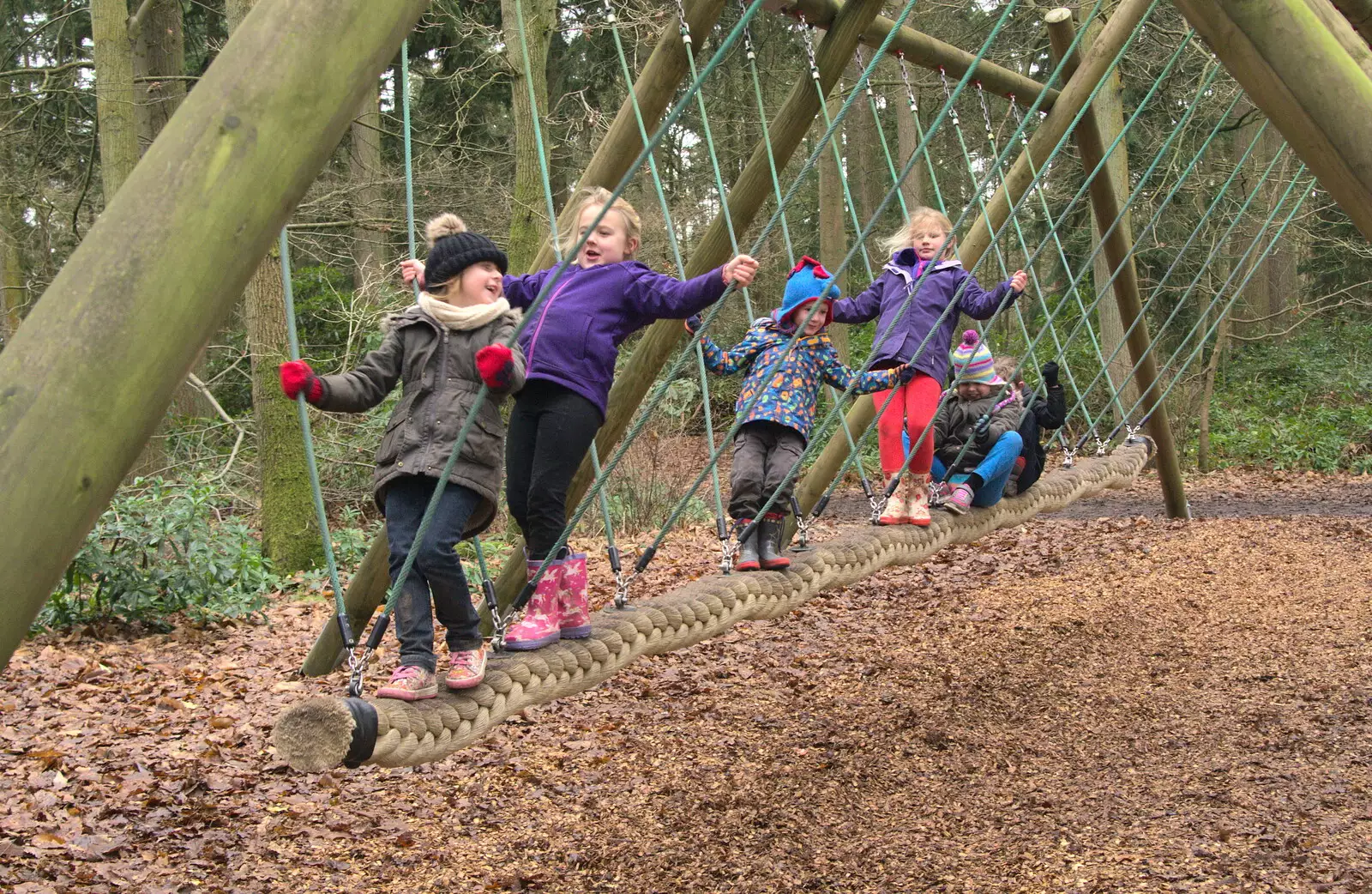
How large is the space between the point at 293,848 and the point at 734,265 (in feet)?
8.21

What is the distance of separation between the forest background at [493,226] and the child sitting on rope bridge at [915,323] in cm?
81

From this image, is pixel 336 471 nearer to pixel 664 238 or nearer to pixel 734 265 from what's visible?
pixel 664 238

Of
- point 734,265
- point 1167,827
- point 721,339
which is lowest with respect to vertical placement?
point 721,339

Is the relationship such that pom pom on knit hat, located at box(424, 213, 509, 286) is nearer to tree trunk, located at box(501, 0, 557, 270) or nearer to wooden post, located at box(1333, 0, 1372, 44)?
wooden post, located at box(1333, 0, 1372, 44)

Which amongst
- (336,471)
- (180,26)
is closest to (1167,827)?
(336,471)

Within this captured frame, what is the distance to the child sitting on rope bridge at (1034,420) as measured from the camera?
5395 millimetres

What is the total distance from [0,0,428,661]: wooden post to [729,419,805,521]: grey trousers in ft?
8.41

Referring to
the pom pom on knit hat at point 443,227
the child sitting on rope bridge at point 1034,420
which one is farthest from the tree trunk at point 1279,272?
the pom pom on knit hat at point 443,227

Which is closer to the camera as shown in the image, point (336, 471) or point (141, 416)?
point (141, 416)

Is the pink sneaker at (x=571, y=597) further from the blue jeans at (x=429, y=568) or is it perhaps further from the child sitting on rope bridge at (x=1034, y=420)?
the child sitting on rope bridge at (x=1034, y=420)

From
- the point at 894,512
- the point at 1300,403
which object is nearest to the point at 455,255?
the point at 894,512

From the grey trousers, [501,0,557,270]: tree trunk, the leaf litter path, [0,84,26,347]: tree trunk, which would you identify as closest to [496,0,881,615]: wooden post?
the grey trousers

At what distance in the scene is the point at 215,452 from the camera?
366 inches

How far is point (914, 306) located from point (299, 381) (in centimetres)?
299
